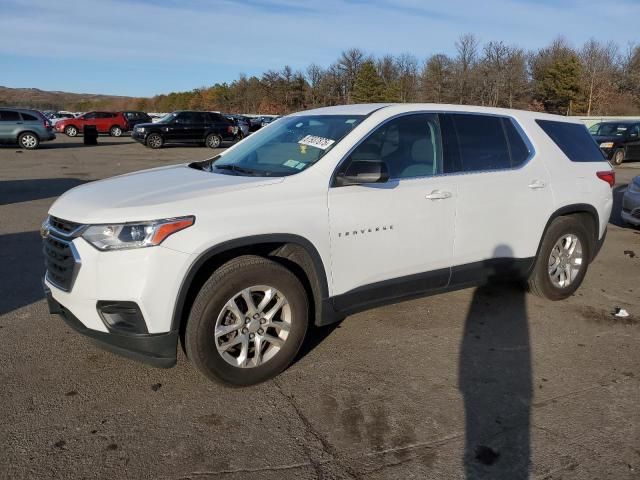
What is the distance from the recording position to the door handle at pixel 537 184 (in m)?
4.65

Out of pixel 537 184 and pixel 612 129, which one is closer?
pixel 537 184

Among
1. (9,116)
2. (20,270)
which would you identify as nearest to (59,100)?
(9,116)

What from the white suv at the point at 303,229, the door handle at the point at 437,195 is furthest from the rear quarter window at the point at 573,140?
the door handle at the point at 437,195

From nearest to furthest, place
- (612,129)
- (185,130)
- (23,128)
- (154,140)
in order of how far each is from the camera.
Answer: (612,129), (23,128), (154,140), (185,130)

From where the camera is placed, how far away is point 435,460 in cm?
277

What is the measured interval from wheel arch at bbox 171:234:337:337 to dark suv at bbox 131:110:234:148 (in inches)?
925

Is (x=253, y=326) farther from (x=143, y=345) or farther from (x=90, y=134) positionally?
(x=90, y=134)

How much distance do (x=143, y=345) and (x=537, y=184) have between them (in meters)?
3.51

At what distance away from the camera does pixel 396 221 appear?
12.6 ft

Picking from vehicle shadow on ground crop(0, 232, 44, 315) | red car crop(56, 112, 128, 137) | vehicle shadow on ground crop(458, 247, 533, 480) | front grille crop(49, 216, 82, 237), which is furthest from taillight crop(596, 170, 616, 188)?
red car crop(56, 112, 128, 137)

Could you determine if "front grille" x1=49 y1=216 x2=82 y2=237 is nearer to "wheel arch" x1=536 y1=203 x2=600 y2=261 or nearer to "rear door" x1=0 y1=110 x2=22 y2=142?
"wheel arch" x1=536 y1=203 x2=600 y2=261

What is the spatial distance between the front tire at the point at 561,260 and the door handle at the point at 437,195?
1362 millimetres

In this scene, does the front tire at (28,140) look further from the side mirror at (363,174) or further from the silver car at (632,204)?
the side mirror at (363,174)

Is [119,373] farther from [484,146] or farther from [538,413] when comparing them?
[484,146]
